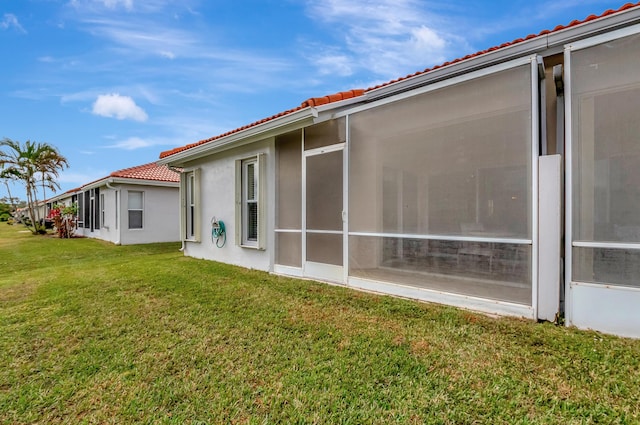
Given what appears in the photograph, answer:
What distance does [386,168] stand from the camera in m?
4.91

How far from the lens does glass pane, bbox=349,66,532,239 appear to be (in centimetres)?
369

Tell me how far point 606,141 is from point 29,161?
24.7m

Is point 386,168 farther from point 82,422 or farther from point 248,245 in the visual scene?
point 82,422

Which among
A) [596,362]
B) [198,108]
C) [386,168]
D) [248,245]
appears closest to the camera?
[596,362]

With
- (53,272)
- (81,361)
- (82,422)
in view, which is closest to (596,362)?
(82,422)

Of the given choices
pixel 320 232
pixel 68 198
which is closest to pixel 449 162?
pixel 320 232

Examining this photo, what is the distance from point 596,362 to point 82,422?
3995 millimetres

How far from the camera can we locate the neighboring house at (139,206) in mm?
13141

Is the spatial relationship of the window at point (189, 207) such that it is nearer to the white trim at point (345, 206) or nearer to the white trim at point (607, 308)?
the white trim at point (345, 206)

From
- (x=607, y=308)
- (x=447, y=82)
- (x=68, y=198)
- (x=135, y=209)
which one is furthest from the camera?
(x=68, y=198)

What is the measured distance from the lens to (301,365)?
2850 millimetres

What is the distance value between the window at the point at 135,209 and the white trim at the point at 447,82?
11.5m

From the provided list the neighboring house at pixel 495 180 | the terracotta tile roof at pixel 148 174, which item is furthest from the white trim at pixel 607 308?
the terracotta tile roof at pixel 148 174

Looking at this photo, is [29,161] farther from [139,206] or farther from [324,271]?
[324,271]
